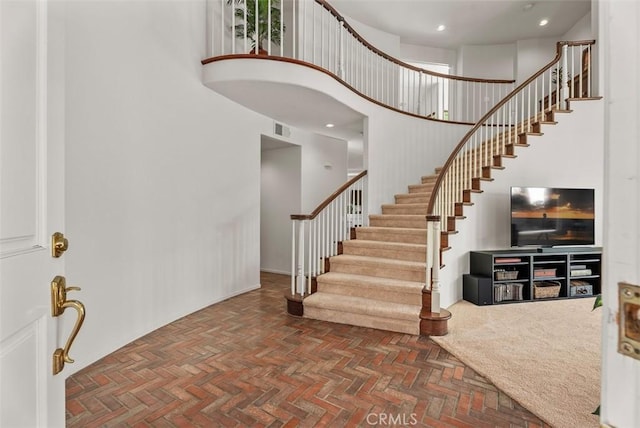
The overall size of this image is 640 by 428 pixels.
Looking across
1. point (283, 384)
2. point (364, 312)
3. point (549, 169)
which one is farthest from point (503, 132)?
point (283, 384)

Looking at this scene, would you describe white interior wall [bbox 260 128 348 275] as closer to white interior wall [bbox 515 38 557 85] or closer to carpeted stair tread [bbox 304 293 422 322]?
carpeted stair tread [bbox 304 293 422 322]

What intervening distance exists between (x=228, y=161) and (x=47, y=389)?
3780 millimetres

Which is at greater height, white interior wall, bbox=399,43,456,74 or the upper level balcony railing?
white interior wall, bbox=399,43,456,74

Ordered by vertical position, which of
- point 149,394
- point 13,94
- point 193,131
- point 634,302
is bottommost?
point 149,394

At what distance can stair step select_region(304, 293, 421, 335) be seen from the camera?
10.3 feet

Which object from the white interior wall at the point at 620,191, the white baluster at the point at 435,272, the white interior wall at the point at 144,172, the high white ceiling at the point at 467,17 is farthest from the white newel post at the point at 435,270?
the high white ceiling at the point at 467,17

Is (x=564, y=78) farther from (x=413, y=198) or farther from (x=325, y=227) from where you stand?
(x=325, y=227)

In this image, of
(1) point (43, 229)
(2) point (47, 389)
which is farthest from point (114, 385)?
(1) point (43, 229)

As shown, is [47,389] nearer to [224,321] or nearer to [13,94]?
[13,94]

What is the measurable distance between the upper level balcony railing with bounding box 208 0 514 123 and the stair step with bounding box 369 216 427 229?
2046 millimetres

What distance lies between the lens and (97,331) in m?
2.58

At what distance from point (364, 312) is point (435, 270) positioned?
34.8 inches

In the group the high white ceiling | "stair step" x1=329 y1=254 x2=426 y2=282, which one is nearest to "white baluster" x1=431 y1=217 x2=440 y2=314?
"stair step" x1=329 y1=254 x2=426 y2=282

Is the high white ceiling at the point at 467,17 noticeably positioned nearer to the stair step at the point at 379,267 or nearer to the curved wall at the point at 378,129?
the curved wall at the point at 378,129
